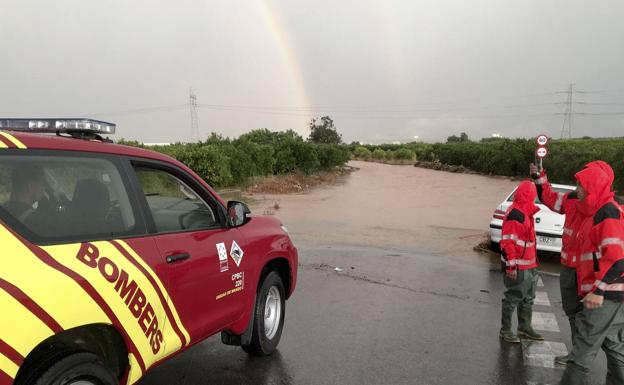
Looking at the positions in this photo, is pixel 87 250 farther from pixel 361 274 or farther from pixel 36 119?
pixel 361 274

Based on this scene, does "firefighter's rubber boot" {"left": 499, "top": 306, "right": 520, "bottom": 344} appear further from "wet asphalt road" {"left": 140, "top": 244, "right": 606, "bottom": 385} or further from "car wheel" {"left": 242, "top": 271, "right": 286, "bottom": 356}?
"car wheel" {"left": 242, "top": 271, "right": 286, "bottom": 356}

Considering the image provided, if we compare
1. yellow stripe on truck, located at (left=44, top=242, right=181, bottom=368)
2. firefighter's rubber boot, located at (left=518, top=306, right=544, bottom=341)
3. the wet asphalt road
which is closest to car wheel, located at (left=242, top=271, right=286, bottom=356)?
the wet asphalt road

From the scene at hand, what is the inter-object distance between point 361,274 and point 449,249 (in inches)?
144

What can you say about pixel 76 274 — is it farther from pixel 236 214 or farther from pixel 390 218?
pixel 390 218

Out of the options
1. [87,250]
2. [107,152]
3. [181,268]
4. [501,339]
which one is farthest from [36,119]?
[501,339]

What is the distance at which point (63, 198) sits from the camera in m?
2.63

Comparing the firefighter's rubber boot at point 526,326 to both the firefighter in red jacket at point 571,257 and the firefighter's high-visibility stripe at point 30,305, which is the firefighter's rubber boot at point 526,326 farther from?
the firefighter's high-visibility stripe at point 30,305

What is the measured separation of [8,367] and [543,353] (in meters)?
4.63

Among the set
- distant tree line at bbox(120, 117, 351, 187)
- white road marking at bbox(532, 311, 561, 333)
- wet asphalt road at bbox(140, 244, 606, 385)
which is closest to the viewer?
wet asphalt road at bbox(140, 244, 606, 385)

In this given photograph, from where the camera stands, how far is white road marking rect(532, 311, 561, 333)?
5570 mm

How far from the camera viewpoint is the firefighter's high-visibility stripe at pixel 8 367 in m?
1.95

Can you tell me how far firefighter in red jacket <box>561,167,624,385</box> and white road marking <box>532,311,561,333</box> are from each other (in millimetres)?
1863

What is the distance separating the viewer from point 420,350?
4.80m

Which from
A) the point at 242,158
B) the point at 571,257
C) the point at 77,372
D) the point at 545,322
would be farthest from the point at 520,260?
the point at 242,158
